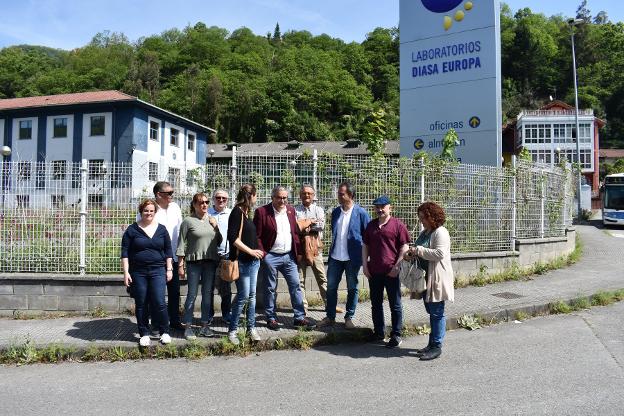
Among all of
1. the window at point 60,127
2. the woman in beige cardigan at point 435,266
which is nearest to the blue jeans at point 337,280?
the woman in beige cardigan at point 435,266

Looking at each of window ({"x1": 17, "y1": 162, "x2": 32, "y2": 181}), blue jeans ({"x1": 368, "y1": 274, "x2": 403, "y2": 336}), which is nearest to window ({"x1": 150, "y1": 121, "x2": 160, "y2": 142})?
window ({"x1": 17, "y1": 162, "x2": 32, "y2": 181})

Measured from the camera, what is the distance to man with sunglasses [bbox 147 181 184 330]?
5961 millimetres

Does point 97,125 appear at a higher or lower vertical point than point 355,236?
higher

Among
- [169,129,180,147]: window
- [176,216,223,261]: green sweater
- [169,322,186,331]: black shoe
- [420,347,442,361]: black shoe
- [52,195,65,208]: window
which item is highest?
[169,129,180,147]: window

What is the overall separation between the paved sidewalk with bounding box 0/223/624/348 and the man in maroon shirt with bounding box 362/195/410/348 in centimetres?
70

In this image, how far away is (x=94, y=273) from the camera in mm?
7371

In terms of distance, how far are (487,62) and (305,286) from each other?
682cm

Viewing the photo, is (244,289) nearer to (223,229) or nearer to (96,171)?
(223,229)

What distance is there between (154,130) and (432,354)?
112 feet

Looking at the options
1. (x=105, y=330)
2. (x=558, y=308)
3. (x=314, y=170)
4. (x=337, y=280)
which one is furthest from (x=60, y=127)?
(x=558, y=308)

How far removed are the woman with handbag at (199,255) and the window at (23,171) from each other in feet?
11.0

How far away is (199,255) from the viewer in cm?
574

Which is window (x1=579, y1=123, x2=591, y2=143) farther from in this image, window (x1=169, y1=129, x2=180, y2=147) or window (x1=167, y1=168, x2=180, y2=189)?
window (x1=167, y1=168, x2=180, y2=189)

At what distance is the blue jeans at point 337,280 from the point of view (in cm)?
612
